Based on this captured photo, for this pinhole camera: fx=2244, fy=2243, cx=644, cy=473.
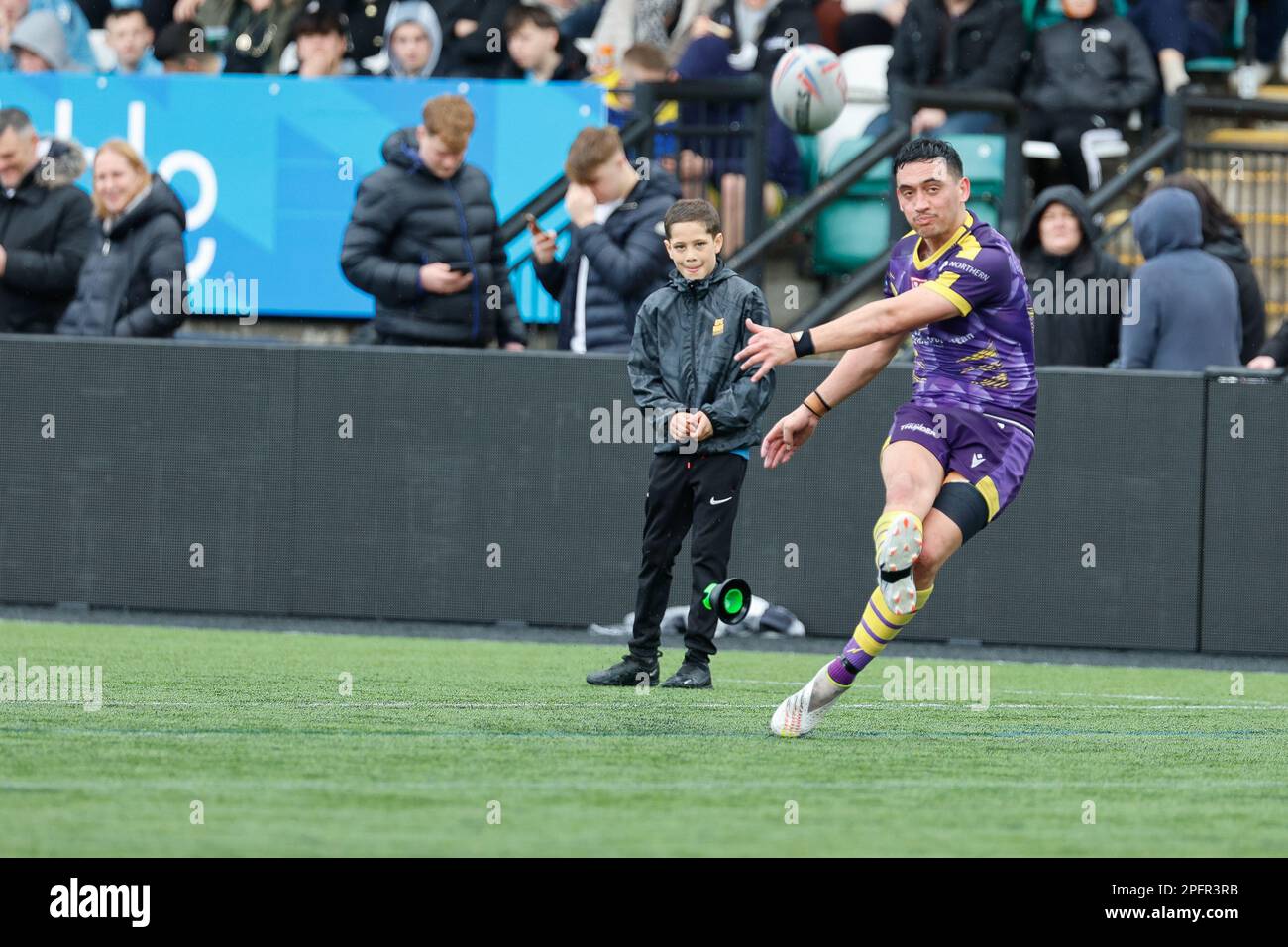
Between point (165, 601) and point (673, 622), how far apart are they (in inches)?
121

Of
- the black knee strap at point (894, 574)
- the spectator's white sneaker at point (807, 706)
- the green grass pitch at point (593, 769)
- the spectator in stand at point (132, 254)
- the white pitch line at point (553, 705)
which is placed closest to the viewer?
the green grass pitch at point (593, 769)

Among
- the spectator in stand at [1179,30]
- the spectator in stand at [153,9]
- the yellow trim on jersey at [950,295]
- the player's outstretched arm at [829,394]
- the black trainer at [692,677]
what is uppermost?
the spectator in stand at [153,9]

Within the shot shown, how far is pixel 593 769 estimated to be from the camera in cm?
704

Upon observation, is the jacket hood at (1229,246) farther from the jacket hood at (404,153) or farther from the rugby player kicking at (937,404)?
the rugby player kicking at (937,404)

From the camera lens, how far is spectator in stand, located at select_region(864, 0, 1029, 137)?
15.9 m

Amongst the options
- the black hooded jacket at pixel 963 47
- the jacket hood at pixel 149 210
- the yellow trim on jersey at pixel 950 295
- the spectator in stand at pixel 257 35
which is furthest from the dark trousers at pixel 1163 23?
the yellow trim on jersey at pixel 950 295

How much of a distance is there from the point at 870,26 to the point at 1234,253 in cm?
464

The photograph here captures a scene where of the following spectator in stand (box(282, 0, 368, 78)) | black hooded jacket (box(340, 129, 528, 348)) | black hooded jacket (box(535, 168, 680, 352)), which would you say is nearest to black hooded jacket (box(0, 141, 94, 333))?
black hooded jacket (box(340, 129, 528, 348))

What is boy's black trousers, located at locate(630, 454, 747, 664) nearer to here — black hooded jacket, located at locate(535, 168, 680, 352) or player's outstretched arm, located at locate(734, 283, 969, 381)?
player's outstretched arm, located at locate(734, 283, 969, 381)

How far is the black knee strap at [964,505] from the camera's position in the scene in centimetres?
796

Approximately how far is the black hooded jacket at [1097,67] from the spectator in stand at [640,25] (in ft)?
→ 8.71

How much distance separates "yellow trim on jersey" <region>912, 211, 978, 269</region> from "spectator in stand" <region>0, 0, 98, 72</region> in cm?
1063

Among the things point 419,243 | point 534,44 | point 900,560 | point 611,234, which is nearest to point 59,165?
point 419,243

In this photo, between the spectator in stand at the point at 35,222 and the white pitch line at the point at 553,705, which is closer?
the white pitch line at the point at 553,705
